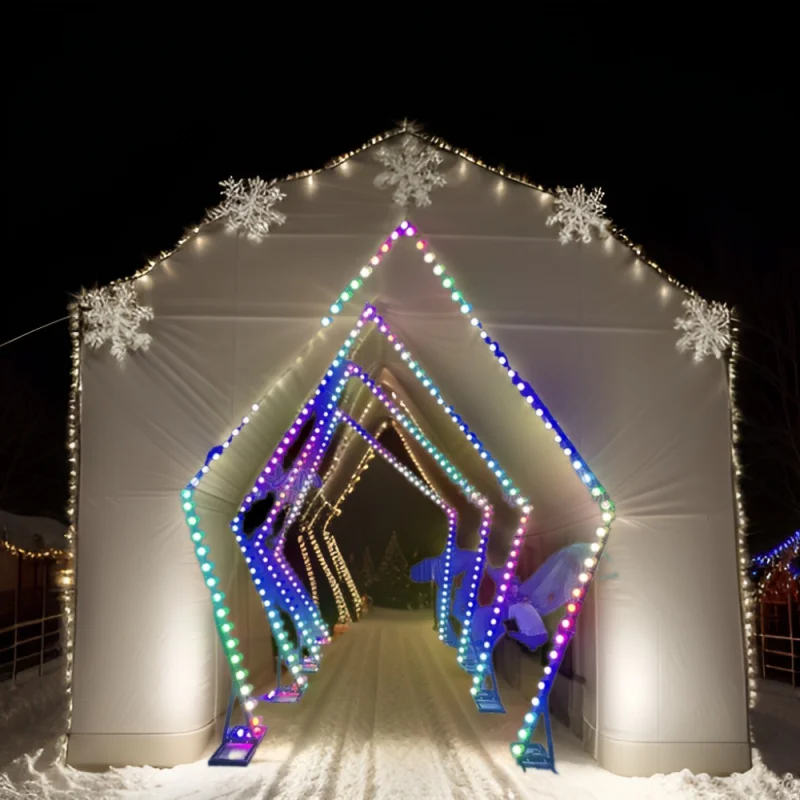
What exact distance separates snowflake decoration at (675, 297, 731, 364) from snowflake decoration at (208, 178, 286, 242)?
9.94 feet

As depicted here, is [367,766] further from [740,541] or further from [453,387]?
[740,541]

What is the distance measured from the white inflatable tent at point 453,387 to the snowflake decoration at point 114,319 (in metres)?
0.04

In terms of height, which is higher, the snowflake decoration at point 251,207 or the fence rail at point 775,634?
the snowflake decoration at point 251,207

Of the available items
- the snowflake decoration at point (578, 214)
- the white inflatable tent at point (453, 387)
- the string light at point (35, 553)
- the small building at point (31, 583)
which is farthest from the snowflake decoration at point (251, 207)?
the small building at point (31, 583)

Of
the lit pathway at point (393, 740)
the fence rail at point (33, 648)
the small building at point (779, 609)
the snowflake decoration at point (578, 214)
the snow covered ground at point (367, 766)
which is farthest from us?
the fence rail at point (33, 648)

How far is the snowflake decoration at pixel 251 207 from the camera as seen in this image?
584 cm

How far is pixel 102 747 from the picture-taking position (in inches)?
210

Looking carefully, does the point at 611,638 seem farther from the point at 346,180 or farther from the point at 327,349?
the point at 346,180

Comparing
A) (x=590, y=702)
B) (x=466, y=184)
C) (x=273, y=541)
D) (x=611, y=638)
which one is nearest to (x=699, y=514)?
(x=611, y=638)

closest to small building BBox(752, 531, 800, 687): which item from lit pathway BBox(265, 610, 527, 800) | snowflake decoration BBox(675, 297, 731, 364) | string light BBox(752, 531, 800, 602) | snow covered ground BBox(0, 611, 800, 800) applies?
string light BBox(752, 531, 800, 602)

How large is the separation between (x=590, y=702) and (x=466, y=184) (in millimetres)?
3895

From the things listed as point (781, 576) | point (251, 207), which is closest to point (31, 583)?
point (251, 207)

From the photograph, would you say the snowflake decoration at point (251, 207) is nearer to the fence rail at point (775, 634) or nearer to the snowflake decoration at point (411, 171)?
the snowflake decoration at point (411, 171)

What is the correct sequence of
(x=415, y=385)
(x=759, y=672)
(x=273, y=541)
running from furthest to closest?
(x=759, y=672), (x=273, y=541), (x=415, y=385)
